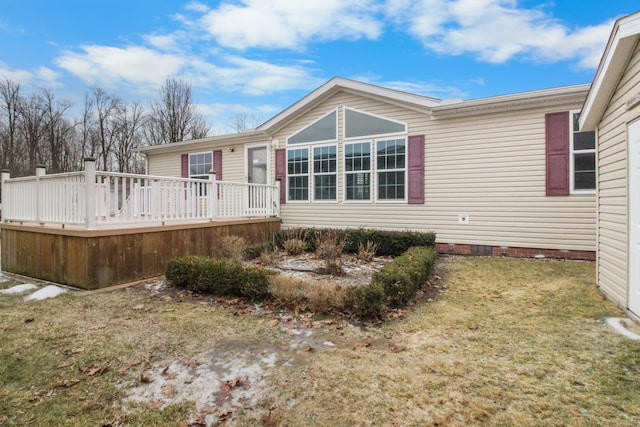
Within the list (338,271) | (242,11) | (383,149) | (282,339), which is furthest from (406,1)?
(282,339)

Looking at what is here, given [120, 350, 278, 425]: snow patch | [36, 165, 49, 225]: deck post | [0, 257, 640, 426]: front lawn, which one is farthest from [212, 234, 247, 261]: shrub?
[120, 350, 278, 425]: snow patch

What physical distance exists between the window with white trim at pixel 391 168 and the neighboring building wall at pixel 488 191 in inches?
10.9

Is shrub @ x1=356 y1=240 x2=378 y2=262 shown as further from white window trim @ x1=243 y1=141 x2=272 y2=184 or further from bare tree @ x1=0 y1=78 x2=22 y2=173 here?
bare tree @ x1=0 y1=78 x2=22 y2=173

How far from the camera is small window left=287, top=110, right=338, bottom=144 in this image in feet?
30.7

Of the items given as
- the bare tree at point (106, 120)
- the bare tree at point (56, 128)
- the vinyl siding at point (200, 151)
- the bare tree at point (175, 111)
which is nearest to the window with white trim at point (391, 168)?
the vinyl siding at point (200, 151)

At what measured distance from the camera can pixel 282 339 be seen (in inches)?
130

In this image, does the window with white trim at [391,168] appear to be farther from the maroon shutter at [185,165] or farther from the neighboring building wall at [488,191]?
the maroon shutter at [185,165]

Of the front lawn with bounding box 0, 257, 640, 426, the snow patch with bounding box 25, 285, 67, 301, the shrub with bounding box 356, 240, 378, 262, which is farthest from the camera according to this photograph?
the shrub with bounding box 356, 240, 378, 262

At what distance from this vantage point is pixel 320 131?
377 inches

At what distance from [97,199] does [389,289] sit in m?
4.81

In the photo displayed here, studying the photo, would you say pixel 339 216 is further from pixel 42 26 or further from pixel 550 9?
pixel 42 26

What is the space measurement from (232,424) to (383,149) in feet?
24.8

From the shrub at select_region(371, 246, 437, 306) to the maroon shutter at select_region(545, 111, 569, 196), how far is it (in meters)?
3.87

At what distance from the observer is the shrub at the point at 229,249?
21.5ft
